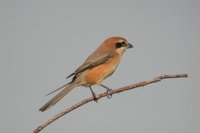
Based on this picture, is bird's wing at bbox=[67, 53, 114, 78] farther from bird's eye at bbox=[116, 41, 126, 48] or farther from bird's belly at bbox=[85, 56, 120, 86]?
bird's eye at bbox=[116, 41, 126, 48]

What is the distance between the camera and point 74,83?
507 centimetres

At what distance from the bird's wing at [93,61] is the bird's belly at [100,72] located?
66mm

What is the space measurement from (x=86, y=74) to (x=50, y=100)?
1.65m

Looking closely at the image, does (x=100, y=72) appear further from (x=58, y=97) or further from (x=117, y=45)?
(x=58, y=97)

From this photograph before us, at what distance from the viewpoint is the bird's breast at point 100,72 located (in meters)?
5.32

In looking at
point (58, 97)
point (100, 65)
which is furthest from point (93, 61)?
point (58, 97)

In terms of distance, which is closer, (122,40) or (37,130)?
(37,130)

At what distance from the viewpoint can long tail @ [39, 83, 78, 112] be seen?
11.3 feet

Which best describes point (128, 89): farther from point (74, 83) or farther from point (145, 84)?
point (74, 83)

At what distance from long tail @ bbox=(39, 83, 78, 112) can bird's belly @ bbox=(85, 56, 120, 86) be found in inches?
14.1

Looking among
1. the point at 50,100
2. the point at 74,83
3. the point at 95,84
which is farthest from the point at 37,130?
the point at 95,84

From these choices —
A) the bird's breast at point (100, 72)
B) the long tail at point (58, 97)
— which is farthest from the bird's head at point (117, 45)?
the long tail at point (58, 97)

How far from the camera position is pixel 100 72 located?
17.9ft

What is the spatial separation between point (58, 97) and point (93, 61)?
1.67 metres
